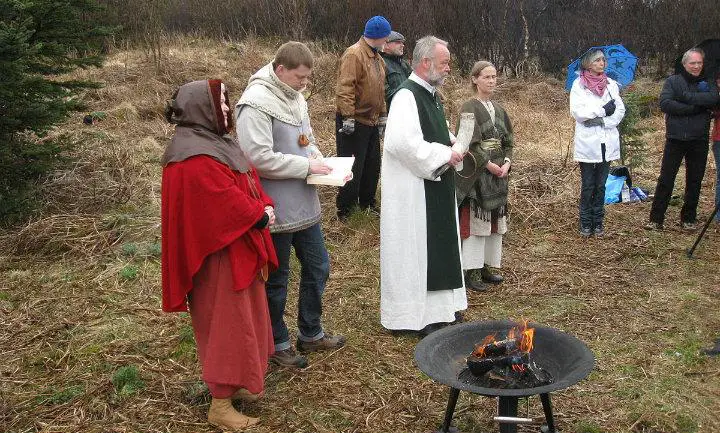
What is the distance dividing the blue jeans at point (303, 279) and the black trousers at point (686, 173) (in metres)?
4.14

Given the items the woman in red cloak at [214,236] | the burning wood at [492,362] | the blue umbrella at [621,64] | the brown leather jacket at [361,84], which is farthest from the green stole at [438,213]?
the blue umbrella at [621,64]

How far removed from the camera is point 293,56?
12.5 ft

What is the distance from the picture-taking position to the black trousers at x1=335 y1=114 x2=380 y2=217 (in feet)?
23.1

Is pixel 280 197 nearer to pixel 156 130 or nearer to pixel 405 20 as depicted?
pixel 156 130

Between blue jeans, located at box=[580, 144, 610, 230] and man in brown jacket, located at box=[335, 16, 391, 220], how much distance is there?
2098mm

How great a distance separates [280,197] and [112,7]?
41.1 ft

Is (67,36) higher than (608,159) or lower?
higher

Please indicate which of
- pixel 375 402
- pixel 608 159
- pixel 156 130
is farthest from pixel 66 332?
pixel 156 130

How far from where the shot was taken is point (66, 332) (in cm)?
493

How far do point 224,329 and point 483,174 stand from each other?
8.78 feet

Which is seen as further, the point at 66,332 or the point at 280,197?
the point at 66,332

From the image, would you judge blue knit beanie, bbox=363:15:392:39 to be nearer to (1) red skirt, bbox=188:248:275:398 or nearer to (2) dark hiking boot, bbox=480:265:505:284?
(2) dark hiking boot, bbox=480:265:505:284

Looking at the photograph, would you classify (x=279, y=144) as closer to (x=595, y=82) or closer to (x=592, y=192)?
(x=595, y=82)

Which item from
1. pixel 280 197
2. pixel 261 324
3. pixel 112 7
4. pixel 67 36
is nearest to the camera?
pixel 261 324
